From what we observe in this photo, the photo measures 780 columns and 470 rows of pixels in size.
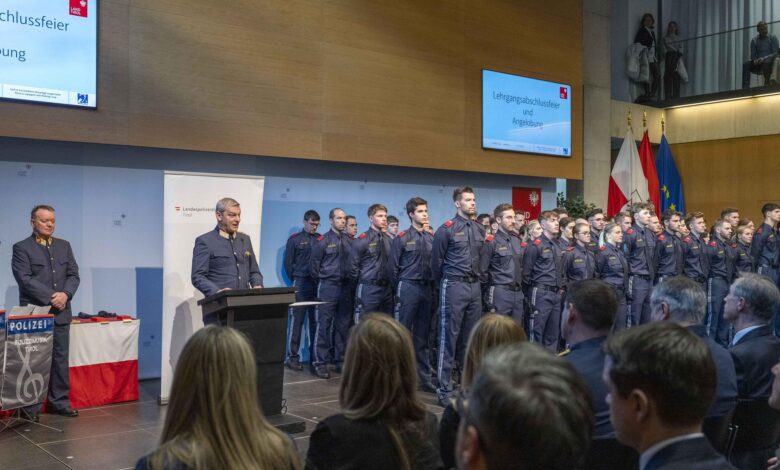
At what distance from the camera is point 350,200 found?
8.95 metres

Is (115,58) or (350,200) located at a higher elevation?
(115,58)

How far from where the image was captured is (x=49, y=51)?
6.47 m

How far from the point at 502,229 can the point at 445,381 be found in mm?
1874

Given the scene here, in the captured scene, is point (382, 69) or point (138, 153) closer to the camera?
point (138, 153)

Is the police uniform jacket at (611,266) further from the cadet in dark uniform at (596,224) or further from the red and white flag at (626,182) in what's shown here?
the red and white flag at (626,182)

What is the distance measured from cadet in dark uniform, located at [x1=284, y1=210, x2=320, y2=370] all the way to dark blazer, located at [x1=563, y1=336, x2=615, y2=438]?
5530mm

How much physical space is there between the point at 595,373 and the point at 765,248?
9114 mm

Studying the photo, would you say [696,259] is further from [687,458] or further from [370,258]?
[687,458]

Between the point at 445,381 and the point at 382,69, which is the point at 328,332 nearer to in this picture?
the point at 445,381

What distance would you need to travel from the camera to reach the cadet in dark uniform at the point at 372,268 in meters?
7.70

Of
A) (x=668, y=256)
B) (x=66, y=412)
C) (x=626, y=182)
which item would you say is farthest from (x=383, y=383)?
(x=626, y=182)

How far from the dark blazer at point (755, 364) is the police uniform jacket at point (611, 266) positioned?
219 inches

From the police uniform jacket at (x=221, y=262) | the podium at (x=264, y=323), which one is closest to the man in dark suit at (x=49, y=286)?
the police uniform jacket at (x=221, y=262)

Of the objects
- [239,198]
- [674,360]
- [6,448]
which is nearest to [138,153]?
[239,198]
